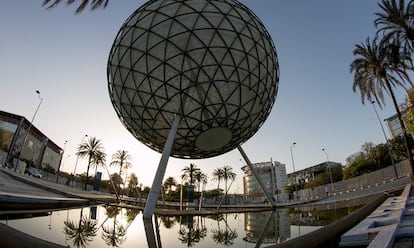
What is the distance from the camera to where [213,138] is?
45.6 ft

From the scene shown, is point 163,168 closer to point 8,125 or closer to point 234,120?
point 234,120

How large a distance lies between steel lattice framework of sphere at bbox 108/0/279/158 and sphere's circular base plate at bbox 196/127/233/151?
64mm

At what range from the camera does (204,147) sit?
1459 centimetres

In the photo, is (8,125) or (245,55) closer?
(245,55)

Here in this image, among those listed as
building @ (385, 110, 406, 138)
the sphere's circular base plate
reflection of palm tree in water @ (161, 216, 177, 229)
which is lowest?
reflection of palm tree in water @ (161, 216, 177, 229)

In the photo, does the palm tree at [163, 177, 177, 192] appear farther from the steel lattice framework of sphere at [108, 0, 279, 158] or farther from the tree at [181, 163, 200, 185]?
the steel lattice framework of sphere at [108, 0, 279, 158]

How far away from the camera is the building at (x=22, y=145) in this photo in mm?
53159

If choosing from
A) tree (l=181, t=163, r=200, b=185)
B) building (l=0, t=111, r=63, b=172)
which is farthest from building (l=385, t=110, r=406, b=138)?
building (l=0, t=111, r=63, b=172)

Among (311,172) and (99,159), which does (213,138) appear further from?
(311,172)

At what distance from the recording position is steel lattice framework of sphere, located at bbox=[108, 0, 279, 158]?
11.5 metres

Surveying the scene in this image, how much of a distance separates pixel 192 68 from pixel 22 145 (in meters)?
77.0

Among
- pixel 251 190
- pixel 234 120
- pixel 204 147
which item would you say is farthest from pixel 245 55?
pixel 251 190

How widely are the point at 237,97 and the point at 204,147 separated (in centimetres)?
414

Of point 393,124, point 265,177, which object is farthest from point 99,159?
point 393,124
